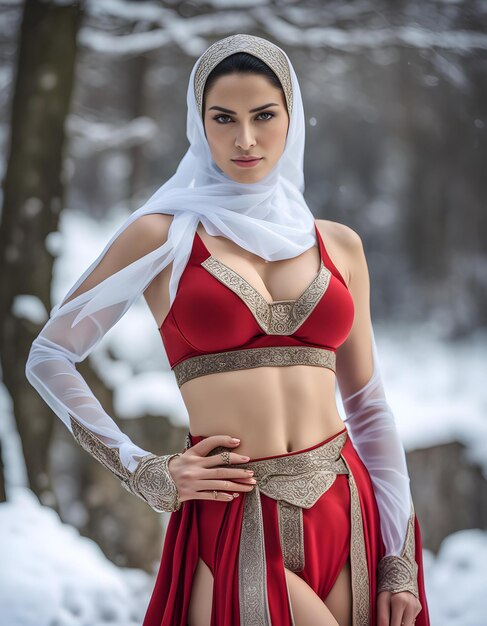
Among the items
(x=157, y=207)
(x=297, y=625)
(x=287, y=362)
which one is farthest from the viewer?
(x=157, y=207)

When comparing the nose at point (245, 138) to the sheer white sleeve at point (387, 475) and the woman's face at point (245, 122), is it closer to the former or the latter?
the woman's face at point (245, 122)

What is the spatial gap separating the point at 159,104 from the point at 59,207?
1.85ft

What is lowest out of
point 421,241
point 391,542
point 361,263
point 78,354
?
point 391,542

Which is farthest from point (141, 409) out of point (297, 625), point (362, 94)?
point (297, 625)

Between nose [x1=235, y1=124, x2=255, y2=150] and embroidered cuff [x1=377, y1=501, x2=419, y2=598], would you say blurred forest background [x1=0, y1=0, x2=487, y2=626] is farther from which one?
nose [x1=235, y1=124, x2=255, y2=150]

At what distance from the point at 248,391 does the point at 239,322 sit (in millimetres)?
107

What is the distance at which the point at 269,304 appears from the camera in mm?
1432

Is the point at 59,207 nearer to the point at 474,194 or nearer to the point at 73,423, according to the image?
the point at 474,194

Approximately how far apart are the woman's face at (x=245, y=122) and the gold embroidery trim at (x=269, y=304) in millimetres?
177

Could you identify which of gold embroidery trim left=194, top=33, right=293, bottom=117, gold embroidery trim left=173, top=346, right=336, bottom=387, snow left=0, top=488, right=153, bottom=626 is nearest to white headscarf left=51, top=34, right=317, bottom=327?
gold embroidery trim left=194, top=33, right=293, bottom=117

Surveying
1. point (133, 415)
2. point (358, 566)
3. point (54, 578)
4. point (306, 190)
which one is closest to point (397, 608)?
point (358, 566)

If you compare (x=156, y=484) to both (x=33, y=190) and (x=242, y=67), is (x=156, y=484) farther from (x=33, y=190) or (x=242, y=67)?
(x=33, y=190)

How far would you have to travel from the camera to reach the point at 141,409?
3396 millimetres

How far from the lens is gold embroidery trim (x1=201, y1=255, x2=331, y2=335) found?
141 cm
